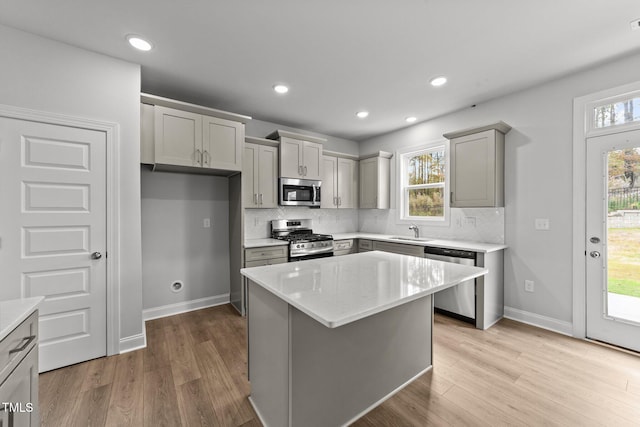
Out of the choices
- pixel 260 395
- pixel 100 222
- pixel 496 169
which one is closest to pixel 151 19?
pixel 100 222

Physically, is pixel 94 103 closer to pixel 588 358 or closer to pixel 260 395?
pixel 260 395

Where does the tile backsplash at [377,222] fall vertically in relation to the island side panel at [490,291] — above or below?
above

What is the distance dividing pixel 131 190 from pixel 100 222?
1.20 feet

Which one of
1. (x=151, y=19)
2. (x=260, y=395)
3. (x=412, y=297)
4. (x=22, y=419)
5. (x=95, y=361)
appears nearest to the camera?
(x=22, y=419)

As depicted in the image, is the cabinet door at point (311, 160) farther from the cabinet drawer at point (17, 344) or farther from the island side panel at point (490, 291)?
the cabinet drawer at point (17, 344)

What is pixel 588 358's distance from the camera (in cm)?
231

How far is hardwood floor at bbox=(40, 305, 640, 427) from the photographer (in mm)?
1661

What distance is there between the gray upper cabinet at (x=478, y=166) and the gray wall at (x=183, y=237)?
308 centimetres

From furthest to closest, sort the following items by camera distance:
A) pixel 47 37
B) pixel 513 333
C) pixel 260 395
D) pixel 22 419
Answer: pixel 513 333 → pixel 47 37 → pixel 260 395 → pixel 22 419

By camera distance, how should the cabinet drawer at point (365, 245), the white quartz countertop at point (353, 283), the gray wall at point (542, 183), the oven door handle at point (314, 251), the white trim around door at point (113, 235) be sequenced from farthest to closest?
1. the cabinet drawer at point (365, 245)
2. the oven door handle at point (314, 251)
3. the gray wall at point (542, 183)
4. the white trim around door at point (113, 235)
5. the white quartz countertop at point (353, 283)

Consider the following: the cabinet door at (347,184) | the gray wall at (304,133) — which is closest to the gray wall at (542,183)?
the cabinet door at (347,184)

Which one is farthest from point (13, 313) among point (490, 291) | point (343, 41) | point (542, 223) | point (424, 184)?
point (424, 184)

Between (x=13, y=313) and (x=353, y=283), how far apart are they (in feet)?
4.77

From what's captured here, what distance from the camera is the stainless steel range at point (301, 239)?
3.61 meters
